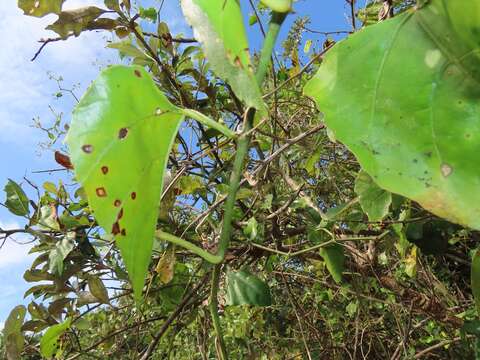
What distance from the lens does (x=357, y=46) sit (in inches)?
15.6

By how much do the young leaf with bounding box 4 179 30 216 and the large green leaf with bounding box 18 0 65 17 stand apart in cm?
35

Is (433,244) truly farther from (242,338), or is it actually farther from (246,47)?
(242,338)

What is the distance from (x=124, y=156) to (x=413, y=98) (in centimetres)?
23

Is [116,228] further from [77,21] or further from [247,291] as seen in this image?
[77,21]

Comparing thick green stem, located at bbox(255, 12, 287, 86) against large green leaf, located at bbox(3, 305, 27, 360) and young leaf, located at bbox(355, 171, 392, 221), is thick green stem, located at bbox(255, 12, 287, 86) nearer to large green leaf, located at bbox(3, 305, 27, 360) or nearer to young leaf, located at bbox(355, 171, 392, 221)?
young leaf, located at bbox(355, 171, 392, 221)

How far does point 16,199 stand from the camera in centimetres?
100

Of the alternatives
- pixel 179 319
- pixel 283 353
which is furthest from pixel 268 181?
pixel 283 353

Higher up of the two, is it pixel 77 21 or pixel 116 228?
pixel 77 21

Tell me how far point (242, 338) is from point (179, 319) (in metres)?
→ 0.63

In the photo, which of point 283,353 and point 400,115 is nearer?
point 400,115

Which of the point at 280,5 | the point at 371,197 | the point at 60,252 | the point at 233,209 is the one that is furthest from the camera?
the point at 60,252

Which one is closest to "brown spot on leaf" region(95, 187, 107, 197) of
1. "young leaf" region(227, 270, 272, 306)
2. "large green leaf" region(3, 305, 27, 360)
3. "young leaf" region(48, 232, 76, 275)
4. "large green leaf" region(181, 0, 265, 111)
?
"large green leaf" region(181, 0, 265, 111)

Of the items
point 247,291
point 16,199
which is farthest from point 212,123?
point 16,199

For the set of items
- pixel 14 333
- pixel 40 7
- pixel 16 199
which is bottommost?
pixel 14 333
